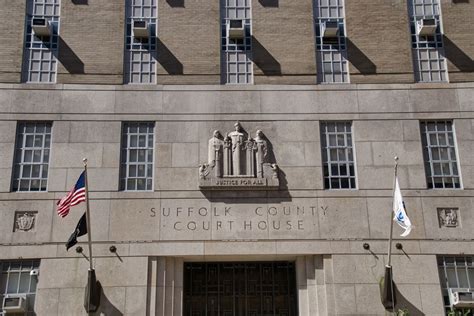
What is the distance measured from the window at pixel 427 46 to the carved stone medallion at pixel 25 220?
1406 cm

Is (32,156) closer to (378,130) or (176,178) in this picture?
(176,178)

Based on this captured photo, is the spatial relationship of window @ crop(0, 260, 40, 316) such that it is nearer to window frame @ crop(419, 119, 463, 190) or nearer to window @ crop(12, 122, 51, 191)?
window @ crop(12, 122, 51, 191)

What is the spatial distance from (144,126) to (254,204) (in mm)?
4725

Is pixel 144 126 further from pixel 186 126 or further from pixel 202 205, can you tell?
pixel 202 205

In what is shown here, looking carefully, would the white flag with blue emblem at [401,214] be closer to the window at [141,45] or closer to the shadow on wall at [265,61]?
the shadow on wall at [265,61]

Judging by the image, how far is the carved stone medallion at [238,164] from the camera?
2208 centimetres

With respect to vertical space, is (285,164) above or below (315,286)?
above

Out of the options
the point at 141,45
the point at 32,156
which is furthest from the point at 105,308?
the point at 141,45

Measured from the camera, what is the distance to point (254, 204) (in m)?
22.0

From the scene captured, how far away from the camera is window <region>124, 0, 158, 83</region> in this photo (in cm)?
2362

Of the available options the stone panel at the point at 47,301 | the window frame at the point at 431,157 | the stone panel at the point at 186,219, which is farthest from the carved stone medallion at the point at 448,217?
the stone panel at the point at 47,301

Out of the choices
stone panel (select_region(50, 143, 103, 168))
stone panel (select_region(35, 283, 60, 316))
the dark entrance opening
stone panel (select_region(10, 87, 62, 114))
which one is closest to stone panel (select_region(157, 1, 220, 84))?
stone panel (select_region(50, 143, 103, 168))

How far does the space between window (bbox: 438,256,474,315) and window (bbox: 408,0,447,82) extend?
6475 mm

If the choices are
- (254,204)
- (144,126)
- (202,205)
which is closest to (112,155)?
(144,126)
